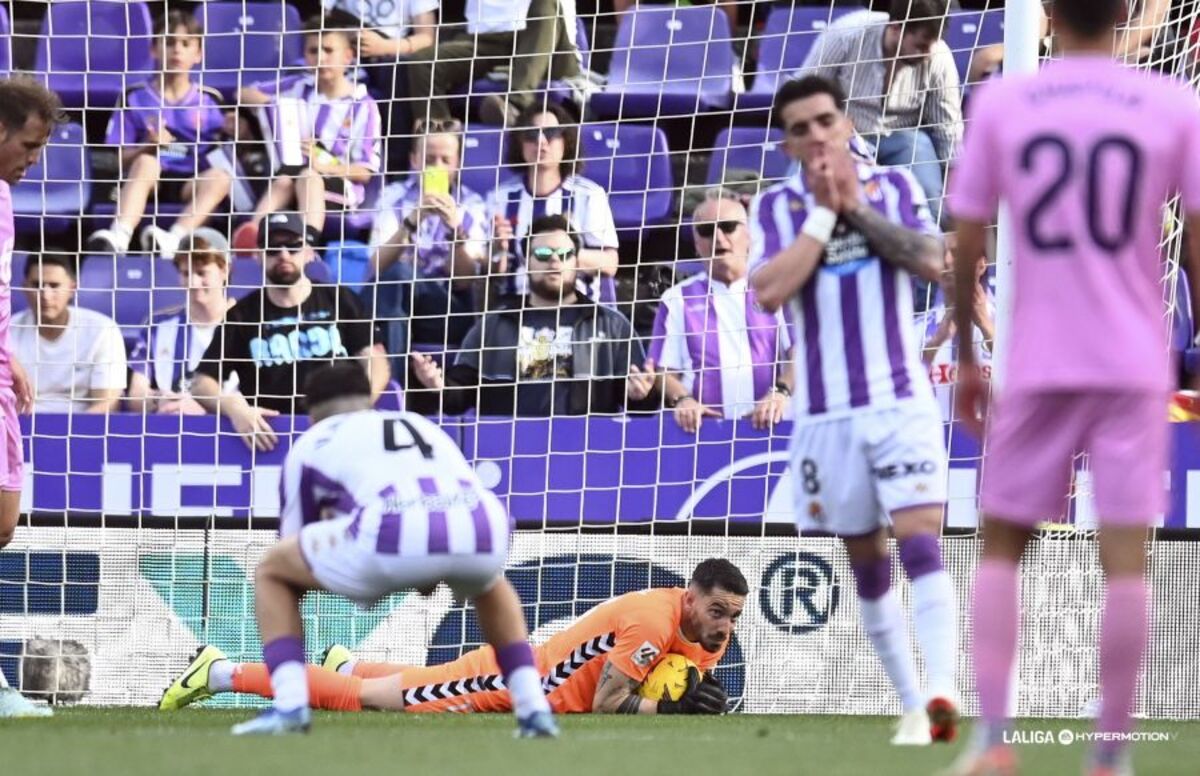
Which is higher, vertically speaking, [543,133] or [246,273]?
[543,133]

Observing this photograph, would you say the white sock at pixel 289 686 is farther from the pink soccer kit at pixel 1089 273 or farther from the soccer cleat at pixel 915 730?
the pink soccer kit at pixel 1089 273

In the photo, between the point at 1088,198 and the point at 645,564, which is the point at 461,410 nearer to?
the point at 645,564

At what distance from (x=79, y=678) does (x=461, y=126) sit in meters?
3.73

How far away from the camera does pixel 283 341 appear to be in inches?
414

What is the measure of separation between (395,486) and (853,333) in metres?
1.47

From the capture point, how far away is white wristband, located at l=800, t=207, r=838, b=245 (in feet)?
20.0

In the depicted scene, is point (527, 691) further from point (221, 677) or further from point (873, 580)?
point (221, 677)

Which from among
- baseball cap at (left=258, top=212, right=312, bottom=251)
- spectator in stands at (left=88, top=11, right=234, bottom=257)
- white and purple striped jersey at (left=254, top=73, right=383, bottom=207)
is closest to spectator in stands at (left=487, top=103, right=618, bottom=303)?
white and purple striped jersey at (left=254, top=73, right=383, bottom=207)

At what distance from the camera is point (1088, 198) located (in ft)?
13.7

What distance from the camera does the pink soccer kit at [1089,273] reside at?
13.6 ft

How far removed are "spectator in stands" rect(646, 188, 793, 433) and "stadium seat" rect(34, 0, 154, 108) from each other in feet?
11.2

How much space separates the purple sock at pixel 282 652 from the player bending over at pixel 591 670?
9.99 ft

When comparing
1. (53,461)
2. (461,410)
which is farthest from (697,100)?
(53,461)

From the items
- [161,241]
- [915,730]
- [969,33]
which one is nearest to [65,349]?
[161,241]
